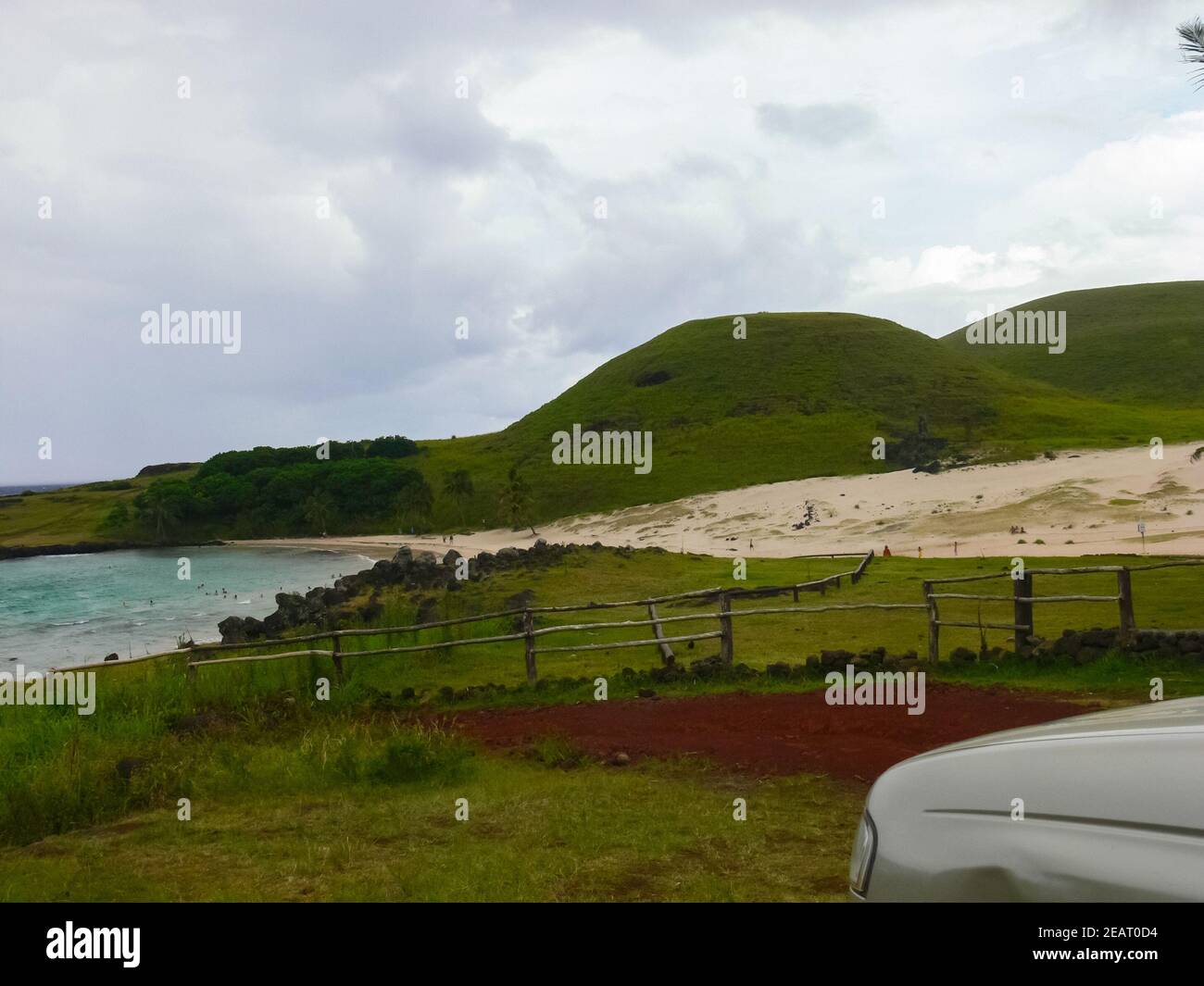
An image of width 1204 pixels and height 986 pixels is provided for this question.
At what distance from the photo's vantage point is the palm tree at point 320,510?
328ft

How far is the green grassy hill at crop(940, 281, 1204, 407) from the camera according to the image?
109 m

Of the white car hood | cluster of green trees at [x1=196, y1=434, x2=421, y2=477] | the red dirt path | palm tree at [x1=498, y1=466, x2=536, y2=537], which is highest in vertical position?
cluster of green trees at [x1=196, y1=434, x2=421, y2=477]

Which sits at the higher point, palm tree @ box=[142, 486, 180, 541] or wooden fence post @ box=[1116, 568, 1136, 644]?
palm tree @ box=[142, 486, 180, 541]

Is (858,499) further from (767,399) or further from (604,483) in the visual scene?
(767,399)

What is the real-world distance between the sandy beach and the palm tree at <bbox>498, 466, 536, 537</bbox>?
502 centimetres

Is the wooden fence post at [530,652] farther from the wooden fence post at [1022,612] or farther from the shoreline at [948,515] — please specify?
the shoreline at [948,515]

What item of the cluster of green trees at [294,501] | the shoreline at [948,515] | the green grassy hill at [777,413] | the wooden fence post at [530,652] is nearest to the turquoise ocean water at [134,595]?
the cluster of green trees at [294,501]

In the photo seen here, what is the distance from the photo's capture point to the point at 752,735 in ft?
35.9

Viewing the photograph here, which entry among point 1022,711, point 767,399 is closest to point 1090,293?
point 767,399

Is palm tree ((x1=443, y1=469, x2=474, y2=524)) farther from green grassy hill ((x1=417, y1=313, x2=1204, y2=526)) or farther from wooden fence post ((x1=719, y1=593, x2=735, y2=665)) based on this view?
wooden fence post ((x1=719, y1=593, x2=735, y2=665))

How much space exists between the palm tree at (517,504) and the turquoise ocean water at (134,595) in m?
13.0

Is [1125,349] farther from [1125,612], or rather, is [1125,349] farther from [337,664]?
[337,664]

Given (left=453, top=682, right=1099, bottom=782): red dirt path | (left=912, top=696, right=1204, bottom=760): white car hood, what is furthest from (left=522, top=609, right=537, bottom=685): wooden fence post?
(left=912, top=696, right=1204, bottom=760): white car hood
